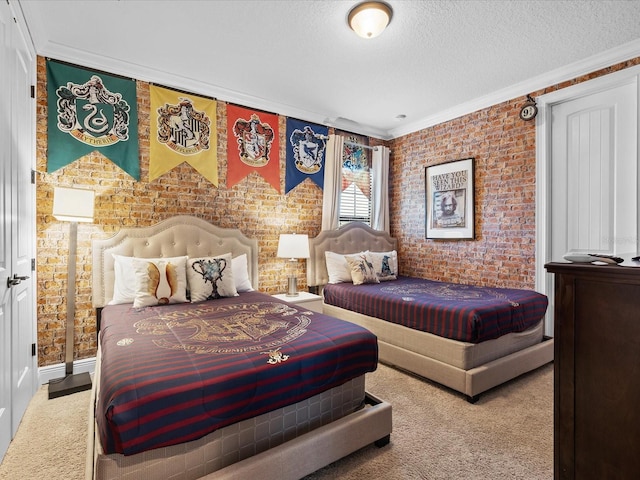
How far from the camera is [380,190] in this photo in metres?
5.09

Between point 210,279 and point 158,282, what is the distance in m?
0.43

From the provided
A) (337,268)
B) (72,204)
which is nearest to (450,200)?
(337,268)

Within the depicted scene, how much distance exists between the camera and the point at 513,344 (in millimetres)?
2863

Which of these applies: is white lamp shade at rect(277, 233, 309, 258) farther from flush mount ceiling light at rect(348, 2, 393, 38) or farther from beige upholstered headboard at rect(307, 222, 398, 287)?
flush mount ceiling light at rect(348, 2, 393, 38)

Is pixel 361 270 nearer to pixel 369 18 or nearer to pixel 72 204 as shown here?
pixel 369 18

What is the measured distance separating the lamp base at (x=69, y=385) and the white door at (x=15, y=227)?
14 cm

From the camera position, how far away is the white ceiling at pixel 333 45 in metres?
2.42

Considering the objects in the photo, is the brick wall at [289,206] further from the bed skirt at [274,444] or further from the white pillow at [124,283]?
the bed skirt at [274,444]

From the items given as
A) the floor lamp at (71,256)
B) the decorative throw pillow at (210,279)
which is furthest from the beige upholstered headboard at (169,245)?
the decorative throw pillow at (210,279)

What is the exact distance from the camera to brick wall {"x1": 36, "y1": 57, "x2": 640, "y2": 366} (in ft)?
9.50

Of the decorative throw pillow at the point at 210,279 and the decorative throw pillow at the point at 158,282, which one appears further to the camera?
the decorative throw pillow at the point at 210,279

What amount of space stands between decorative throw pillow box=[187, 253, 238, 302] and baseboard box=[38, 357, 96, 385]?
1.15 meters

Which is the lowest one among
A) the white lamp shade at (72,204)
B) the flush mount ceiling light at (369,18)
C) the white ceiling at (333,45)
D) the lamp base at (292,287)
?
the lamp base at (292,287)

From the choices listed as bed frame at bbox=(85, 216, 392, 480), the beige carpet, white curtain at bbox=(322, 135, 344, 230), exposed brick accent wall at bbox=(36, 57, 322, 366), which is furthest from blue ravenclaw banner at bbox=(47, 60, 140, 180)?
white curtain at bbox=(322, 135, 344, 230)
